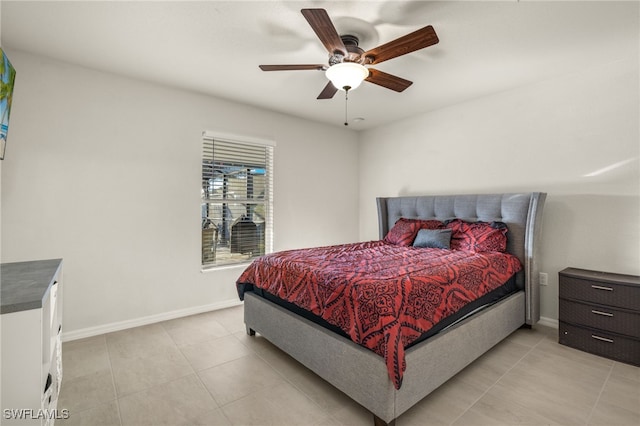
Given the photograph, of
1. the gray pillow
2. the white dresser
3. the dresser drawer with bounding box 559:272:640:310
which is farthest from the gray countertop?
the dresser drawer with bounding box 559:272:640:310

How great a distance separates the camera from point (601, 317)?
2.36 metres

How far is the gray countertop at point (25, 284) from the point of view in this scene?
103 centimetres

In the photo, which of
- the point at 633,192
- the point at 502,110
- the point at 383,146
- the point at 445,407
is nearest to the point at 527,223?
the point at 633,192

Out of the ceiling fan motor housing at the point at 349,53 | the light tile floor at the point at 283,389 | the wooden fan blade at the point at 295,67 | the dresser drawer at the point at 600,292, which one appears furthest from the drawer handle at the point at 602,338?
the wooden fan blade at the point at 295,67

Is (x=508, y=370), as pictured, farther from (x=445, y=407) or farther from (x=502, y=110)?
(x=502, y=110)

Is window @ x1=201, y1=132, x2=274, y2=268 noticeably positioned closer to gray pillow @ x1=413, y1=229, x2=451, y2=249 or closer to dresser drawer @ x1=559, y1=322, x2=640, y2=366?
gray pillow @ x1=413, y1=229, x2=451, y2=249

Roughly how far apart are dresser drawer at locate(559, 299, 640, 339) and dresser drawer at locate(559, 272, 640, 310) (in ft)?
0.17

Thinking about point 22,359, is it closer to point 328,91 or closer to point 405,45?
point 405,45

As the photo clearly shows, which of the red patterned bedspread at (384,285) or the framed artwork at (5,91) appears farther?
the framed artwork at (5,91)

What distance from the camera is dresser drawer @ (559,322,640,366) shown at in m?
2.24

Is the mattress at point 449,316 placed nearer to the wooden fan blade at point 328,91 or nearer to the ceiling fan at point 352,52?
the ceiling fan at point 352,52

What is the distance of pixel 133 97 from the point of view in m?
2.99

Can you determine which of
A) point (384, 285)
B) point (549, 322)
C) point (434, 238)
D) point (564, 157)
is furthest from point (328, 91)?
point (549, 322)

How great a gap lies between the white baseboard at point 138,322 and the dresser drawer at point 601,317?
3427 mm
